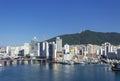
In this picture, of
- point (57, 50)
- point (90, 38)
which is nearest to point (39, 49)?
point (57, 50)

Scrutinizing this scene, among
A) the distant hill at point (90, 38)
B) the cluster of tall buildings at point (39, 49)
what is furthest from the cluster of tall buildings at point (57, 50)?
the distant hill at point (90, 38)

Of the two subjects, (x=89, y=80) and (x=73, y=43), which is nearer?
(x=89, y=80)

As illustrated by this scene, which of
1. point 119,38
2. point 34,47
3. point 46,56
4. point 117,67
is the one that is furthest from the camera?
point 119,38

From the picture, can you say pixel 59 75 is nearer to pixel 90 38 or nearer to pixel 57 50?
pixel 57 50

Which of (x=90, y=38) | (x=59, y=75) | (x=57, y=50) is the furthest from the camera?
(x=90, y=38)

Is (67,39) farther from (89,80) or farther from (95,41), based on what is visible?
(89,80)

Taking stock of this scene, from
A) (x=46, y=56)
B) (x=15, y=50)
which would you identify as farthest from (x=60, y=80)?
(x=15, y=50)
